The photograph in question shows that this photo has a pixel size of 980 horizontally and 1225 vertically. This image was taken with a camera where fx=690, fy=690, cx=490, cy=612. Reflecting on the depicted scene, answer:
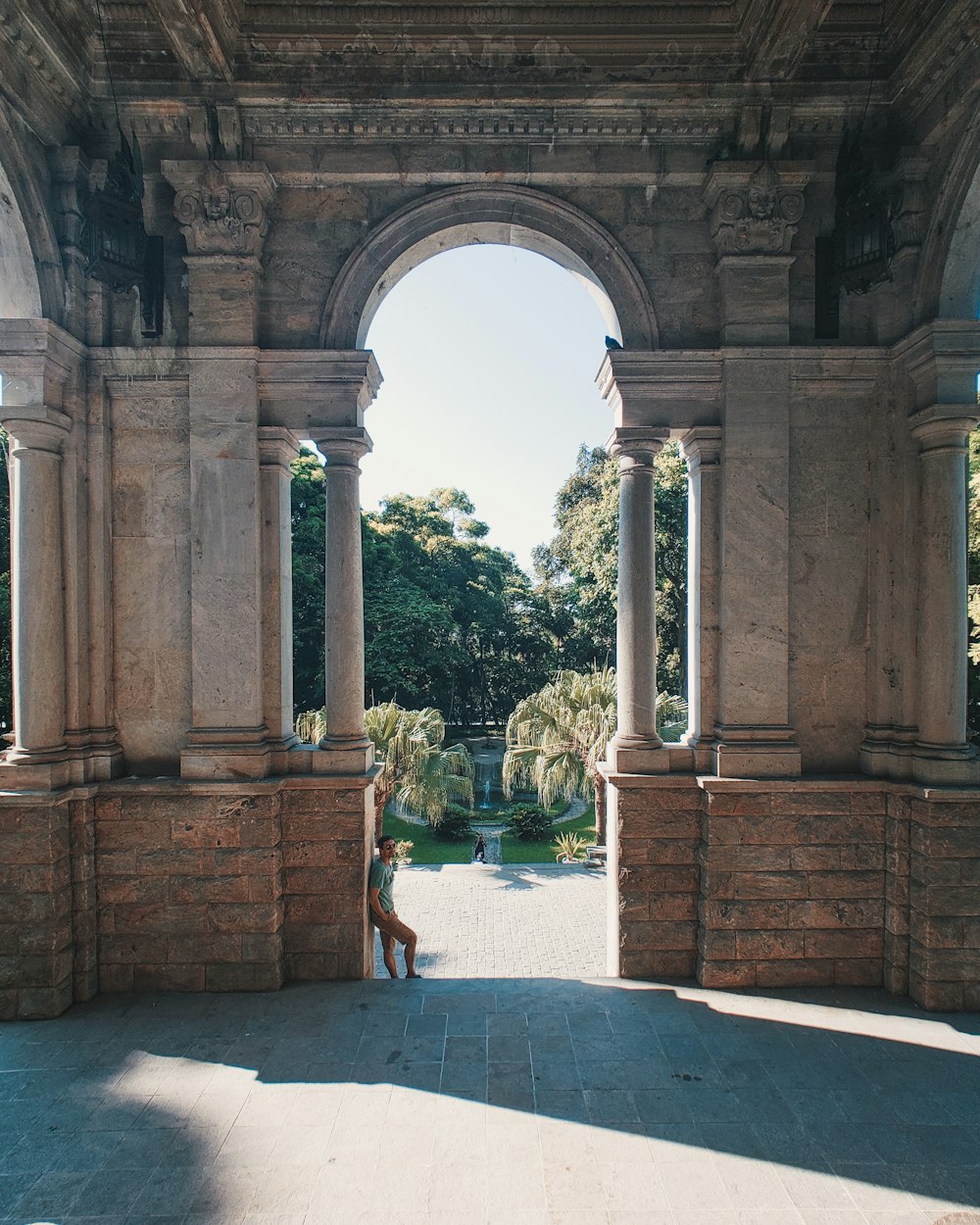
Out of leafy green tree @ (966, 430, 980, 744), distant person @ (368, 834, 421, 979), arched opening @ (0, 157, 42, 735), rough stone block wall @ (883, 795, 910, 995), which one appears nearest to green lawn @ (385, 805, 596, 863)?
leafy green tree @ (966, 430, 980, 744)

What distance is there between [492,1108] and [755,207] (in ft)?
25.8

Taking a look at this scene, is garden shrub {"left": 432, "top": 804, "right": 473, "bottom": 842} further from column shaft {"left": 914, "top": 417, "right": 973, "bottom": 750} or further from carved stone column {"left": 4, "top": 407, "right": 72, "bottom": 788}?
column shaft {"left": 914, "top": 417, "right": 973, "bottom": 750}

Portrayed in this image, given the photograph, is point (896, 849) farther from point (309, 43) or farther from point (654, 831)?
point (309, 43)

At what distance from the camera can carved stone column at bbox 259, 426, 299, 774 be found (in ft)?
21.9

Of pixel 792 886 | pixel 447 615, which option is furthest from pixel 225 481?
pixel 447 615

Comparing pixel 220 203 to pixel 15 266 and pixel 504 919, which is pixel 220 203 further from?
pixel 504 919

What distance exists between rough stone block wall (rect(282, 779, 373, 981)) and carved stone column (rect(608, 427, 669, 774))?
2.67 metres

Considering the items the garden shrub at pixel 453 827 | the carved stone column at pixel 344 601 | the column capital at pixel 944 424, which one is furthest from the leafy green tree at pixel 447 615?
the column capital at pixel 944 424

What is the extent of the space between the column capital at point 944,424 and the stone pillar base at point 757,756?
9.82 ft

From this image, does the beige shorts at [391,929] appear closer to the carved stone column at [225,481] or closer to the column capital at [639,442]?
the carved stone column at [225,481]

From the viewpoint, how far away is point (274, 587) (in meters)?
6.77

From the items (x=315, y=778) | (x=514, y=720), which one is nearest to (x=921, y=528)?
(x=315, y=778)

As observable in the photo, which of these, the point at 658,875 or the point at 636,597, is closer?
the point at 658,875

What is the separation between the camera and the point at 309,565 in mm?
20375
